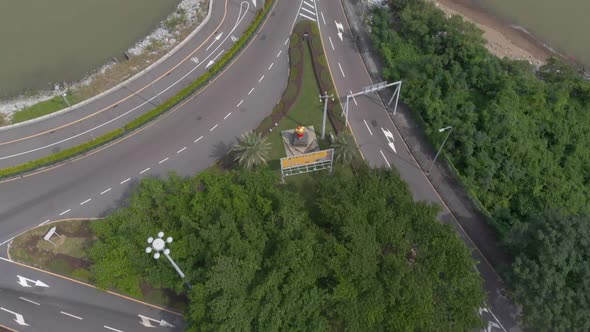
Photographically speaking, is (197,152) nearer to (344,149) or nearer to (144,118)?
(144,118)

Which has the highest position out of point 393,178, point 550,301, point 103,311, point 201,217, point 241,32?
point 241,32

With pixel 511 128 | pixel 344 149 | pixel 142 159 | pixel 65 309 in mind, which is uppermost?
pixel 511 128

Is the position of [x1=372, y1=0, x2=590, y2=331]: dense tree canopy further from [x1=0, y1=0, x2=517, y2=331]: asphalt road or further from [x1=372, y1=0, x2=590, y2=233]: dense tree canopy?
[x1=0, y1=0, x2=517, y2=331]: asphalt road

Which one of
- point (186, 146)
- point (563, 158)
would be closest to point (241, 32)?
point (186, 146)

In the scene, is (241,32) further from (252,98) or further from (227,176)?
(227,176)

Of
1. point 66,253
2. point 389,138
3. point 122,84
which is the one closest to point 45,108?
point 122,84

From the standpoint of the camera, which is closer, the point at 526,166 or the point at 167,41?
the point at 526,166

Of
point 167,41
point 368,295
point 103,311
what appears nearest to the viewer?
point 368,295
